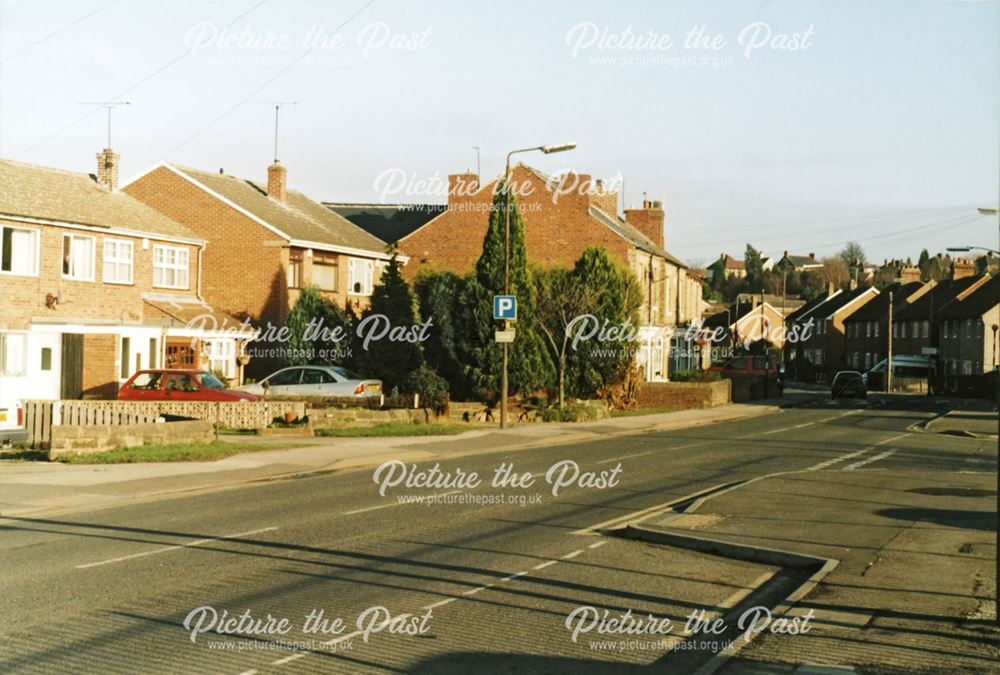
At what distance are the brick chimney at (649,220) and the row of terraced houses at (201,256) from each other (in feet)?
0.28

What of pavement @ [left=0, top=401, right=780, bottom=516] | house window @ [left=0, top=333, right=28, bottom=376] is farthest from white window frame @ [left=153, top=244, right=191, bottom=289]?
pavement @ [left=0, top=401, right=780, bottom=516]

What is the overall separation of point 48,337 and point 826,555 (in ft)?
86.4

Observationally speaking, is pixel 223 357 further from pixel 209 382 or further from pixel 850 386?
pixel 850 386

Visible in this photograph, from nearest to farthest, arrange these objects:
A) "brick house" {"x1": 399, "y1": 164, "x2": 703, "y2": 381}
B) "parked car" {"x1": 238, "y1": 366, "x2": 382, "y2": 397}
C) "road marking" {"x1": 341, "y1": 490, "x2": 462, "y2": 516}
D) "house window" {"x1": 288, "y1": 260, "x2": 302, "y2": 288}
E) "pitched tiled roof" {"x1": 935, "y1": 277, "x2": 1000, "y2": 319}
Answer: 1. "road marking" {"x1": 341, "y1": 490, "x2": 462, "y2": 516}
2. "parked car" {"x1": 238, "y1": 366, "x2": 382, "y2": 397}
3. "house window" {"x1": 288, "y1": 260, "x2": 302, "y2": 288}
4. "brick house" {"x1": 399, "y1": 164, "x2": 703, "y2": 381}
5. "pitched tiled roof" {"x1": 935, "y1": 277, "x2": 1000, "y2": 319}

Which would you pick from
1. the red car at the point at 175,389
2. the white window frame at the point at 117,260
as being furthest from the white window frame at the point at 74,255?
the red car at the point at 175,389

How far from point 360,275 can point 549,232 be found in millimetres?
9359

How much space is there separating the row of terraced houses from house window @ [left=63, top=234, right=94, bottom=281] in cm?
5

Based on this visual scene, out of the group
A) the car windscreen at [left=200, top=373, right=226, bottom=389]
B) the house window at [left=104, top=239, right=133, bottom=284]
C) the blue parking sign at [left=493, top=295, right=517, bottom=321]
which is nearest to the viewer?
the car windscreen at [left=200, top=373, right=226, bottom=389]

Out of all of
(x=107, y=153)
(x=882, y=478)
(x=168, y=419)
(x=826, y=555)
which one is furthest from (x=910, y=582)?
(x=107, y=153)

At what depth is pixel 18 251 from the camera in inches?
1248

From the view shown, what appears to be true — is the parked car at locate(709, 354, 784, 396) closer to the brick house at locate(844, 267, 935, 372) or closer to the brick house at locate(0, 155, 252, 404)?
the brick house at locate(0, 155, 252, 404)

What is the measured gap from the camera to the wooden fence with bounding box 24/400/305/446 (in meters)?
24.1

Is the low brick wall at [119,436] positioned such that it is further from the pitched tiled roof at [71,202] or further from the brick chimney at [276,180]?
the brick chimney at [276,180]

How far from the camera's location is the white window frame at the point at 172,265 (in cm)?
3896
